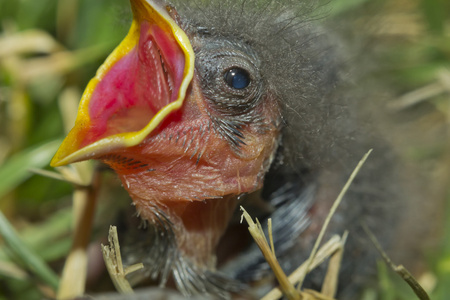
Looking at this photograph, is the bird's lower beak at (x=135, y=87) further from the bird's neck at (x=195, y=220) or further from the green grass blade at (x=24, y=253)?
the green grass blade at (x=24, y=253)

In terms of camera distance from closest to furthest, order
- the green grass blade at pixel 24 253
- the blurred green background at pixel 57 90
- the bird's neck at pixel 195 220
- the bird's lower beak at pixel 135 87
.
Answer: the bird's lower beak at pixel 135 87
the bird's neck at pixel 195 220
the green grass blade at pixel 24 253
the blurred green background at pixel 57 90

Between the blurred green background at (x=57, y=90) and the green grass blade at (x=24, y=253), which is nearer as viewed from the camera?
the green grass blade at (x=24, y=253)

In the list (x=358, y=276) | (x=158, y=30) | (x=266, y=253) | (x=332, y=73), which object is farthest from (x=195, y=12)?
(x=358, y=276)

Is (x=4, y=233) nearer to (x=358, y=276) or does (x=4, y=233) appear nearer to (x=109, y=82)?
(x=109, y=82)

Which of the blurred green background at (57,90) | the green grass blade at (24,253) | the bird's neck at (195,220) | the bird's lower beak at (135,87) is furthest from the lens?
the blurred green background at (57,90)

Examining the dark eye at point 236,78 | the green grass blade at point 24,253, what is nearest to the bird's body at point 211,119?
the dark eye at point 236,78

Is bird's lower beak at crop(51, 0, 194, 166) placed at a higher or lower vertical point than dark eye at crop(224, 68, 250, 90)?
higher

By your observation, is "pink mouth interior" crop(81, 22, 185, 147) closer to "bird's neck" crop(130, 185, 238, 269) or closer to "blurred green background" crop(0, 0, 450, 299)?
"bird's neck" crop(130, 185, 238, 269)

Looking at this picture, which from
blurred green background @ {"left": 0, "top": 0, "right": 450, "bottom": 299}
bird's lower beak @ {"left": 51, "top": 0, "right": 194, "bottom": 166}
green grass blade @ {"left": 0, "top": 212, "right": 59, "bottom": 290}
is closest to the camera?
bird's lower beak @ {"left": 51, "top": 0, "right": 194, "bottom": 166}

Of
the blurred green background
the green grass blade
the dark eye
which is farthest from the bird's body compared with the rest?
the blurred green background
